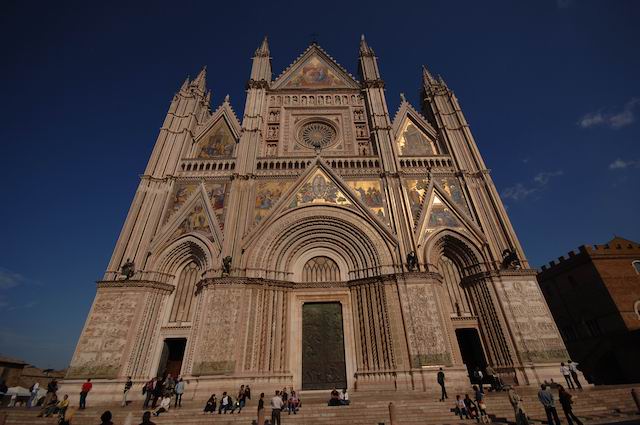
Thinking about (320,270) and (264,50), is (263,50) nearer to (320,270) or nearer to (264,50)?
(264,50)

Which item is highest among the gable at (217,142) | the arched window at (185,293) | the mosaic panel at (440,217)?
the gable at (217,142)

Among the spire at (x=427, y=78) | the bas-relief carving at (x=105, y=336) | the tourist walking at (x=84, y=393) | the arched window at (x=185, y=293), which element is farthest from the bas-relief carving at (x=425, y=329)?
the spire at (x=427, y=78)

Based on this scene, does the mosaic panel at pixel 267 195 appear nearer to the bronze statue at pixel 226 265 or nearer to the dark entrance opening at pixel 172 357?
the bronze statue at pixel 226 265

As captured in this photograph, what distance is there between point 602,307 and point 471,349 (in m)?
13.7

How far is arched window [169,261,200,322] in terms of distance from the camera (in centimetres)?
1464

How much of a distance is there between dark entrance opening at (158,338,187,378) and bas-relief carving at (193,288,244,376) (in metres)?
2.13

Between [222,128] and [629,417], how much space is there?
22.8 m

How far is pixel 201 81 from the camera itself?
2348cm

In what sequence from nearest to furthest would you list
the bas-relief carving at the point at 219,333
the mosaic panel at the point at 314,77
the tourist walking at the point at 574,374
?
the tourist walking at the point at 574,374 → the bas-relief carving at the point at 219,333 → the mosaic panel at the point at 314,77

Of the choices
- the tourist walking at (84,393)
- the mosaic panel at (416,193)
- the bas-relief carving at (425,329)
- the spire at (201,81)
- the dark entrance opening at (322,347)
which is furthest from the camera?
the spire at (201,81)

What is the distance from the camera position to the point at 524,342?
43.1 ft

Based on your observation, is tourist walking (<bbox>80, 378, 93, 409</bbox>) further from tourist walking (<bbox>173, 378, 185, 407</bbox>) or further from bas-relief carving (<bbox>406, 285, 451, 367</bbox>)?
bas-relief carving (<bbox>406, 285, 451, 367</bbox>)

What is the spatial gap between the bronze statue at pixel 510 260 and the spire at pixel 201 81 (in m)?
22.7

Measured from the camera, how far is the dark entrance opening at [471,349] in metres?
14.4
